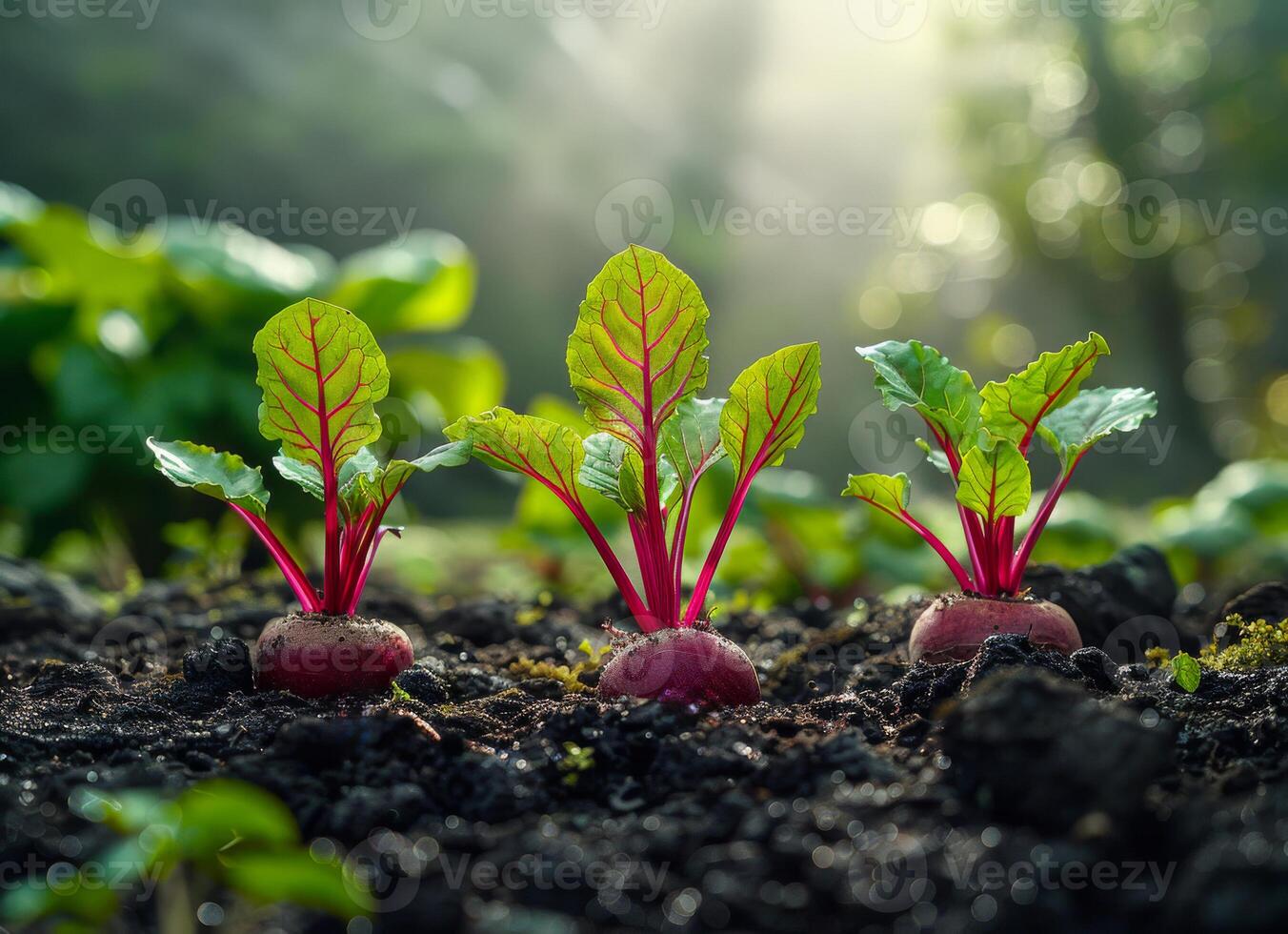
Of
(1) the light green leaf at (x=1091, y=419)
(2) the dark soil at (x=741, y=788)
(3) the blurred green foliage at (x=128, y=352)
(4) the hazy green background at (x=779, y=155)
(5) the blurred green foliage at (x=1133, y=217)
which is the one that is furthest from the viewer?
(5) the blurred green foliage at (x=1133, y=217)

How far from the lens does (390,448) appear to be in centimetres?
213

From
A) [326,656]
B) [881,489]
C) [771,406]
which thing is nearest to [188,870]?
[326,656]

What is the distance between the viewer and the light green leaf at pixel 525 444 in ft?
5.82

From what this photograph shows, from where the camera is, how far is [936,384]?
1.98 m

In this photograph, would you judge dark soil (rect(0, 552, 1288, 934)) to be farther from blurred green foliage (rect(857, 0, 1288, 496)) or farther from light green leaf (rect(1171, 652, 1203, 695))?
blurred green foliage (rect(857, 0, 1288, 496))

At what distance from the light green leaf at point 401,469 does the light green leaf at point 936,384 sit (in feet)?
2.74

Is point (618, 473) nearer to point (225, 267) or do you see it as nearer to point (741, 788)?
point (741, 788)

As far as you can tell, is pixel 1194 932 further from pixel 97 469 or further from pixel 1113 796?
pixel 97 469

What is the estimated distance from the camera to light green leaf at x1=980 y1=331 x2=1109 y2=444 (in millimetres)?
1857

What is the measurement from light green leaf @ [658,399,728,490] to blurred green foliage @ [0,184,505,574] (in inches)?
90.8

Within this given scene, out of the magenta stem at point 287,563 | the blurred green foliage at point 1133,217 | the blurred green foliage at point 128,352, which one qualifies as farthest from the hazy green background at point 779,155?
the magenta stem at point 287,563

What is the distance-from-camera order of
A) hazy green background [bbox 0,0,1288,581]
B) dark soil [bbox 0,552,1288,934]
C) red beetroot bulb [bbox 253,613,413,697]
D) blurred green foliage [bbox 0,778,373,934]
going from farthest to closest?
1. hazy green background [bbox 0,0,1288,581]
2. red beetroot bulb [bbox 253,613,413,697]
3. dark soil [bbox 0,552,1288,934]
4. blurred green foliage [bbox 0,778,373,934]

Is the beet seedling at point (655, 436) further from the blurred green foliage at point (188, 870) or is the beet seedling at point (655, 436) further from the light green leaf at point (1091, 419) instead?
the blurred green foliage at point (188, 870)

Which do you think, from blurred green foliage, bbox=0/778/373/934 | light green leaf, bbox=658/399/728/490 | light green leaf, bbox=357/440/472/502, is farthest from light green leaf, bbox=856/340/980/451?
blurred green foliage, bbox=0/778/373/934
